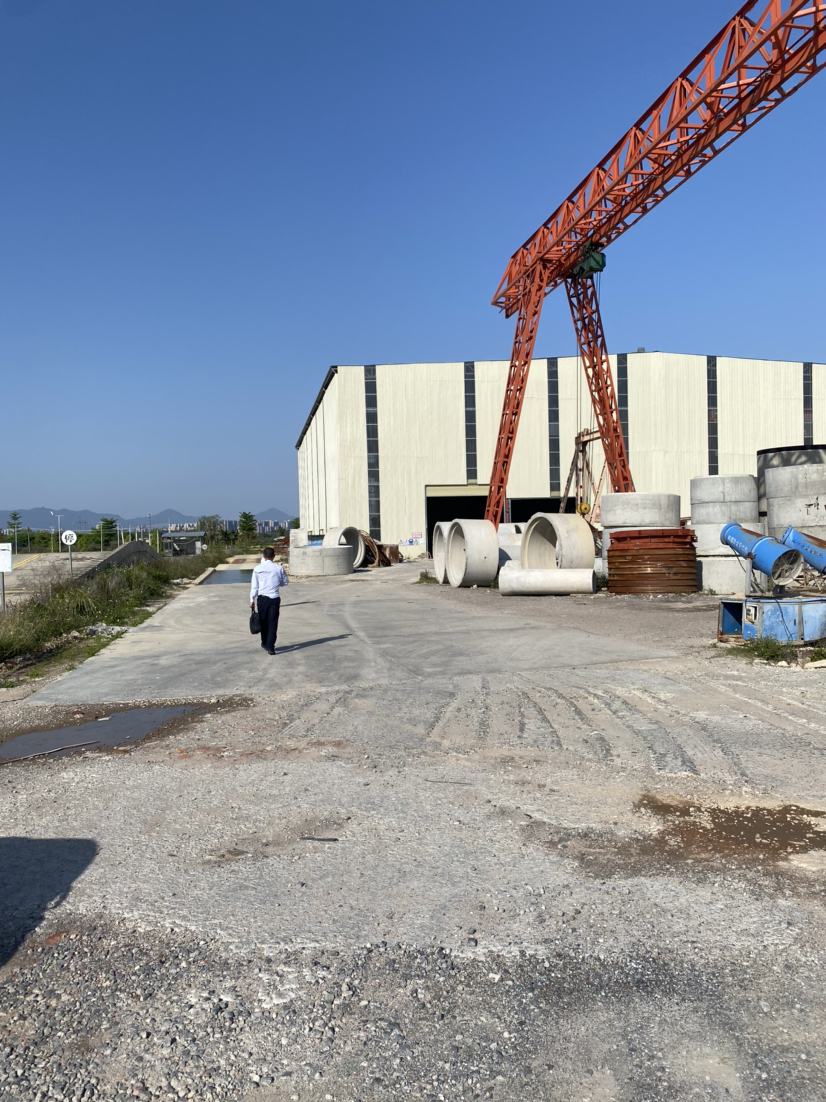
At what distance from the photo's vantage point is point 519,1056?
2566 millimetres

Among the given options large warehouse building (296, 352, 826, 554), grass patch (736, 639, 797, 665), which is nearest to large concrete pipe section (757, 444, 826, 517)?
grass patch (736, 639, 797, 665)

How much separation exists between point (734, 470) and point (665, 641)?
35.3m

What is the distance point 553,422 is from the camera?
42.5 m

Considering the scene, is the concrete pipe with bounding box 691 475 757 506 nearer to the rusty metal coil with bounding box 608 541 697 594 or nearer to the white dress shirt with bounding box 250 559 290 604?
the rusty metal coil with bounding box 608 541 697 594

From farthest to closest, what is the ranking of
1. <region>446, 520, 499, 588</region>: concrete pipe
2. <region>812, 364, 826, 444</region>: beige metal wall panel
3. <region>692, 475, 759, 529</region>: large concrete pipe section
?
<region>812, 364, 826, 444</region>: beige metal wall panel → <region>446, 520, 499, 588</region>: concrete pipe → <region>692, 475, 759, 529</region>: large concrete pipe section

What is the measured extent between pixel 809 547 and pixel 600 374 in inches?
729

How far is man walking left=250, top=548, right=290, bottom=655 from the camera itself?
10758mm

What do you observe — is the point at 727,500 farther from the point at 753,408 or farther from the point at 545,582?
Answer: the point at 753,408

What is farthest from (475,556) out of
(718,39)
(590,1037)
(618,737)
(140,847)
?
(590,1037)

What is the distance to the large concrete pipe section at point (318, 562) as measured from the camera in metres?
29.2

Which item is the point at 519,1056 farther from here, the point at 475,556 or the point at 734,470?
the point at 734,470

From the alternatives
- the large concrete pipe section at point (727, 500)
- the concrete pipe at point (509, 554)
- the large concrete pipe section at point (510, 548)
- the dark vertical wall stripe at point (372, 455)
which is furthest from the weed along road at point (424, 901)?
the dark vertical wall stripe at point (372, 455)

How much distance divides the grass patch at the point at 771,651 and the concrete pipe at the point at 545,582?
887 cm

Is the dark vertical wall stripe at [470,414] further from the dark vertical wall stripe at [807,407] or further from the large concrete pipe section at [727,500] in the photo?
the large concrete pipe section at [727,500]
